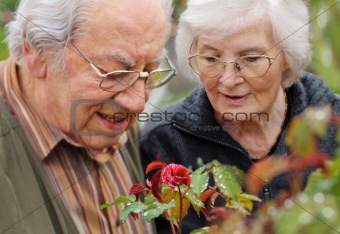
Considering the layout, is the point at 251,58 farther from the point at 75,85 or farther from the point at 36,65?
the point at 36,65

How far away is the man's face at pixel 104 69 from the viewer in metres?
2.03

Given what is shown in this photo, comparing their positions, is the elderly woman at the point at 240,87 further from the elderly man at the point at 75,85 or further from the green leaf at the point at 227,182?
the green leaf at the point at 227,182

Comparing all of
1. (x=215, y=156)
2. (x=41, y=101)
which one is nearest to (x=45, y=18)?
(x=41, y=101)

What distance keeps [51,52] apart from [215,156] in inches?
26.2

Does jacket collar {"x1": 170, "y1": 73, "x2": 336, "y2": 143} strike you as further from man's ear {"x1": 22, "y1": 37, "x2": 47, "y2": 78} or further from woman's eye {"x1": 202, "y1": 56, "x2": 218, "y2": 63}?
man's ear {"x1": 22, "y1": 37, "x2": 47, "y2": 78}

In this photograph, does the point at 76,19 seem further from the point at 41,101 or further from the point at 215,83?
the point at 215,83

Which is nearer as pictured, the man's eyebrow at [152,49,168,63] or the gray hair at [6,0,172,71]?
the gray hair at [6,0,172,71]

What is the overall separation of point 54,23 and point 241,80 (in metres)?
0.63

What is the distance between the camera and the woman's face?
2.16 metres

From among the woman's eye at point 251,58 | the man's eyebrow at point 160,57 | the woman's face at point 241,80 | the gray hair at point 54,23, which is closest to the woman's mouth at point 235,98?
the woman's face at point 241,80

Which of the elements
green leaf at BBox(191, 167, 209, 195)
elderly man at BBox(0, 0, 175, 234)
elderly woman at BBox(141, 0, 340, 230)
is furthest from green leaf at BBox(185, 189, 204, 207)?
elderly woman at BBox(141, 0, 340, 230)

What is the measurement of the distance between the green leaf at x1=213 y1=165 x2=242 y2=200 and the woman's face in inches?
29.9

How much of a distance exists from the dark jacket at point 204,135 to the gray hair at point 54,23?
0.48 m

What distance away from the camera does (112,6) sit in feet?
6.69
